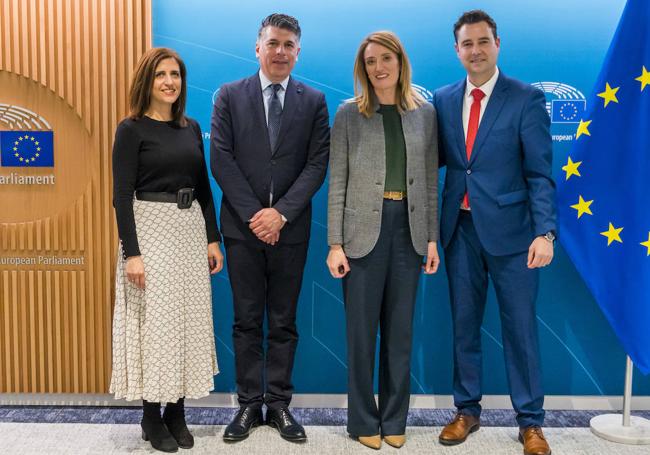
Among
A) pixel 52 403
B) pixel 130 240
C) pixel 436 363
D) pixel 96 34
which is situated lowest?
pixel 52 403

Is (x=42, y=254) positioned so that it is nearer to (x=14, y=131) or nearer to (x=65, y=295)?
(x=65, y=295)

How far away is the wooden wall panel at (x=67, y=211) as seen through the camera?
3.63 metres

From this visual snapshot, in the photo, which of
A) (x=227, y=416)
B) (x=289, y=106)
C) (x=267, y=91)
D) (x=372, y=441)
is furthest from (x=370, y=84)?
(x=227, y=416)

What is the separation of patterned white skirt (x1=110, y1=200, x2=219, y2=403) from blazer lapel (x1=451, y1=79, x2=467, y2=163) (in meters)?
1.33

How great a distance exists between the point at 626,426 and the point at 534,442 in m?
0.66

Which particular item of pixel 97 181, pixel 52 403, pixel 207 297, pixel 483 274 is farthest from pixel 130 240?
pixel 483 274

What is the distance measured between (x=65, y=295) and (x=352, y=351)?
1729 mm

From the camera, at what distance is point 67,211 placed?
374 centimetres

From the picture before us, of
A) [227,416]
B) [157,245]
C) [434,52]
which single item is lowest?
[227,416]

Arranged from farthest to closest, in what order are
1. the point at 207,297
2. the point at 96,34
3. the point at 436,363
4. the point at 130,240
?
the point at 436,363 < the point at 96,34 < the point at 207,297 < the point at 130,240

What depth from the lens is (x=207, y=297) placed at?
3.19 meters

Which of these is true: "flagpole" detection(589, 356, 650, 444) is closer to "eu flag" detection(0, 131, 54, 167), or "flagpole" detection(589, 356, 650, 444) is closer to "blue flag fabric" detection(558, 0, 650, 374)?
"blue flag fabric" detection(558, 0, 650, 374)

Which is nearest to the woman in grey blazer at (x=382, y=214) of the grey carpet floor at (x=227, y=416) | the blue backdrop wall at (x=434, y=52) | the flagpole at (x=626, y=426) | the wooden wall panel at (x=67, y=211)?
the grey carpet floor at (x=227, y=416)

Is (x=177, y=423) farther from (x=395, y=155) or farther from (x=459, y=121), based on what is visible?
(x=459, y=121)
